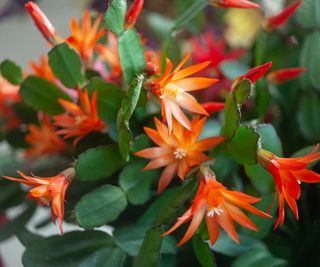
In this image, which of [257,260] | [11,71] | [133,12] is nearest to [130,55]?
[133,12]

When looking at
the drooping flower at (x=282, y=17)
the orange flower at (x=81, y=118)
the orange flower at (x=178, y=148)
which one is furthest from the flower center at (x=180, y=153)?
the drooping flower at (x=282, y=17)

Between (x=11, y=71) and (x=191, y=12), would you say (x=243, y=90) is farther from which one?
(x=11, y=71)

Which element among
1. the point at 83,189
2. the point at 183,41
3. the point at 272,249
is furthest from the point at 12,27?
the point at 272,249

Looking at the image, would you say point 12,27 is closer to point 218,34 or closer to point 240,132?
point 218,34

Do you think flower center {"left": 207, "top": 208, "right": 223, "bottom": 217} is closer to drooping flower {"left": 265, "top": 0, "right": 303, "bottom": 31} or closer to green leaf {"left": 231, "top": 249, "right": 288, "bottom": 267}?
green leaf {"left": 231, "top": 249, "right": 288, "bottom": 267}

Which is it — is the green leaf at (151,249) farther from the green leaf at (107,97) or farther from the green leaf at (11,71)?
the green leaf at (11,71)

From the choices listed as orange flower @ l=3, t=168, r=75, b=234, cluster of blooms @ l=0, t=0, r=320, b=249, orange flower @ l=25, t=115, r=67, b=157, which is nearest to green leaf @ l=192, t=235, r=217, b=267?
cluster of blooms @ l=0, t=0, r=320, b=249
